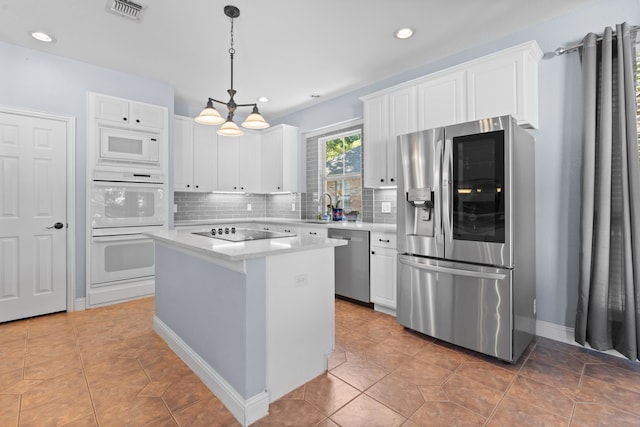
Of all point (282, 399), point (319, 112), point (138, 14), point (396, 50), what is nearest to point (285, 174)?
point (319, 112)

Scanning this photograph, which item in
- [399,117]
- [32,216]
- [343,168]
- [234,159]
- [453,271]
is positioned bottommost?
[453,271]

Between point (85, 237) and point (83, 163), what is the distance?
32.5 inches

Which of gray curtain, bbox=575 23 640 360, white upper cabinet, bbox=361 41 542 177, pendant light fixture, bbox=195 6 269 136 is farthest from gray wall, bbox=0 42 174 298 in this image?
gray curtain, bbox=575 23 640 360

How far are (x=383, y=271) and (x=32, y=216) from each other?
368cm

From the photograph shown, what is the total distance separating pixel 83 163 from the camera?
3.49 metres

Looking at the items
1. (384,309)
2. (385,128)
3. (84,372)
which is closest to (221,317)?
(84,372)

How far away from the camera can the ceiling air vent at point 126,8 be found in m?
2.46

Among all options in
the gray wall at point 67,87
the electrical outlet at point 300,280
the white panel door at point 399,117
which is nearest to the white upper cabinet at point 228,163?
the gray wall at point 67,87

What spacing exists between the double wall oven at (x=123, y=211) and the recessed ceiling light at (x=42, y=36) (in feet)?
2.98

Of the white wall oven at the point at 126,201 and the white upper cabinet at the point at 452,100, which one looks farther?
the white wall oven at the point at 126,201

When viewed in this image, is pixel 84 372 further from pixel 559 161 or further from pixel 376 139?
pixel 559 161

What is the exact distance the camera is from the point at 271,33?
114 inches

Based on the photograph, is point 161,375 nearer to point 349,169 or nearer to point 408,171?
point 408,171

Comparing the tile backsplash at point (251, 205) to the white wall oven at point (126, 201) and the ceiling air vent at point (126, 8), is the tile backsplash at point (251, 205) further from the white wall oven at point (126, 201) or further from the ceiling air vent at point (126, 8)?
the ceiling air vent at point (126, 8)
